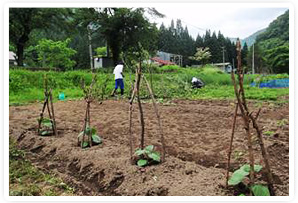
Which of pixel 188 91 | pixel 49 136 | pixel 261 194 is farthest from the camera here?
pixel 188 91

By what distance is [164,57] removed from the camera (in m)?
36.1

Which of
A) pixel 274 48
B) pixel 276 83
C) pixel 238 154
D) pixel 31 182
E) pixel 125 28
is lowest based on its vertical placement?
pixel 31 182

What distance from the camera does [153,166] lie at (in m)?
2.32

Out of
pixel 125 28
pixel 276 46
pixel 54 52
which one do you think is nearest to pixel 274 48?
pixel 276 46

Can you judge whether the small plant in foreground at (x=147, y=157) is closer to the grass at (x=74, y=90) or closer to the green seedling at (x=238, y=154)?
the green seedling at (x=238, y=154)

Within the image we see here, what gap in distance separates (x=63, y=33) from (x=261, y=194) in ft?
85.6

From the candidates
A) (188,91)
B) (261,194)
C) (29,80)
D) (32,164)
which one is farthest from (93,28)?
(261,194)

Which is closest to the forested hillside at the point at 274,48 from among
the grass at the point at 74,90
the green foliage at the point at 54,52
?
the grass at the point at 74,90

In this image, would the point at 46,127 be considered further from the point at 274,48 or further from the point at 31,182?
the point at 274,48

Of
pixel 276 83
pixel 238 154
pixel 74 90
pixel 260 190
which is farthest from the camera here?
pixel 276 83

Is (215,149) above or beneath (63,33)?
beneath

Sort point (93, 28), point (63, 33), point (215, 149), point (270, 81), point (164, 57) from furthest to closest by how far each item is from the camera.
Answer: point (164, 57) → point (63, 33) → point (93, 28) → point (270, 81) → point (215, 149)

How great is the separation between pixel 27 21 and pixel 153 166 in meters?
20.9

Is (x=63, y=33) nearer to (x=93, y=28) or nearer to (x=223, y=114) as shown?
(x=93, y=28)
